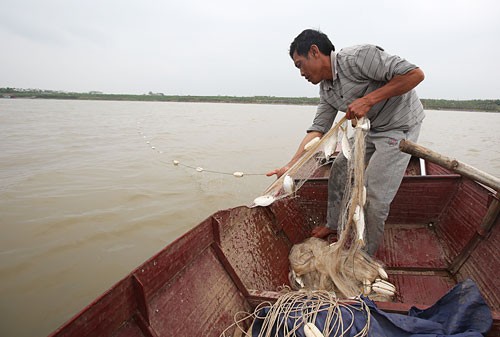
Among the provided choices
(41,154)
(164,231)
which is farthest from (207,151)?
(164,231)

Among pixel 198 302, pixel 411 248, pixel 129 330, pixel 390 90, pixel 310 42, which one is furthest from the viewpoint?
pixel 411 248

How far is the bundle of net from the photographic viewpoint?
2514 millimetres

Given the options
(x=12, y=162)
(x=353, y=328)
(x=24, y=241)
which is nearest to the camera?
(x=353, y=328)

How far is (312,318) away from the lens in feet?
5.75

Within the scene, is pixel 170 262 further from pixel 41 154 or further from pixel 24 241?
pixel 41 154

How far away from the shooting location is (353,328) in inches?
65.4

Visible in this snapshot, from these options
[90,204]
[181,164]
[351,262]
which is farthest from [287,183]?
[181,164]

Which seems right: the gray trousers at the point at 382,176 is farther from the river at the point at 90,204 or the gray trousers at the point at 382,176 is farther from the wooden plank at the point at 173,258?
the river at the point at 90,204

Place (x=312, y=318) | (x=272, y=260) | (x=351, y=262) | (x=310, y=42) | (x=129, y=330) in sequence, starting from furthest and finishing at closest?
1. (x=272, y=260)
2. (x=351, y=262)
3. (x=310, y=42)
4. (x=312, y=318)
5. (x=129, y=330)

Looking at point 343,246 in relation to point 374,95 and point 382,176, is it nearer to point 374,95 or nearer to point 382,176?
point 382,176

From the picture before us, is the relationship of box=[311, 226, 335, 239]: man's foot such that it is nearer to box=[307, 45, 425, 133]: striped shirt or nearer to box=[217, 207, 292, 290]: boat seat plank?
box=[217, 207, 292, 290]: boat seat plank

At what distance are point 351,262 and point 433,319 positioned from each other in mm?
924

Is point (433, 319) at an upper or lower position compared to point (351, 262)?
upper

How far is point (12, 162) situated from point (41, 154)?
39.9 inches
